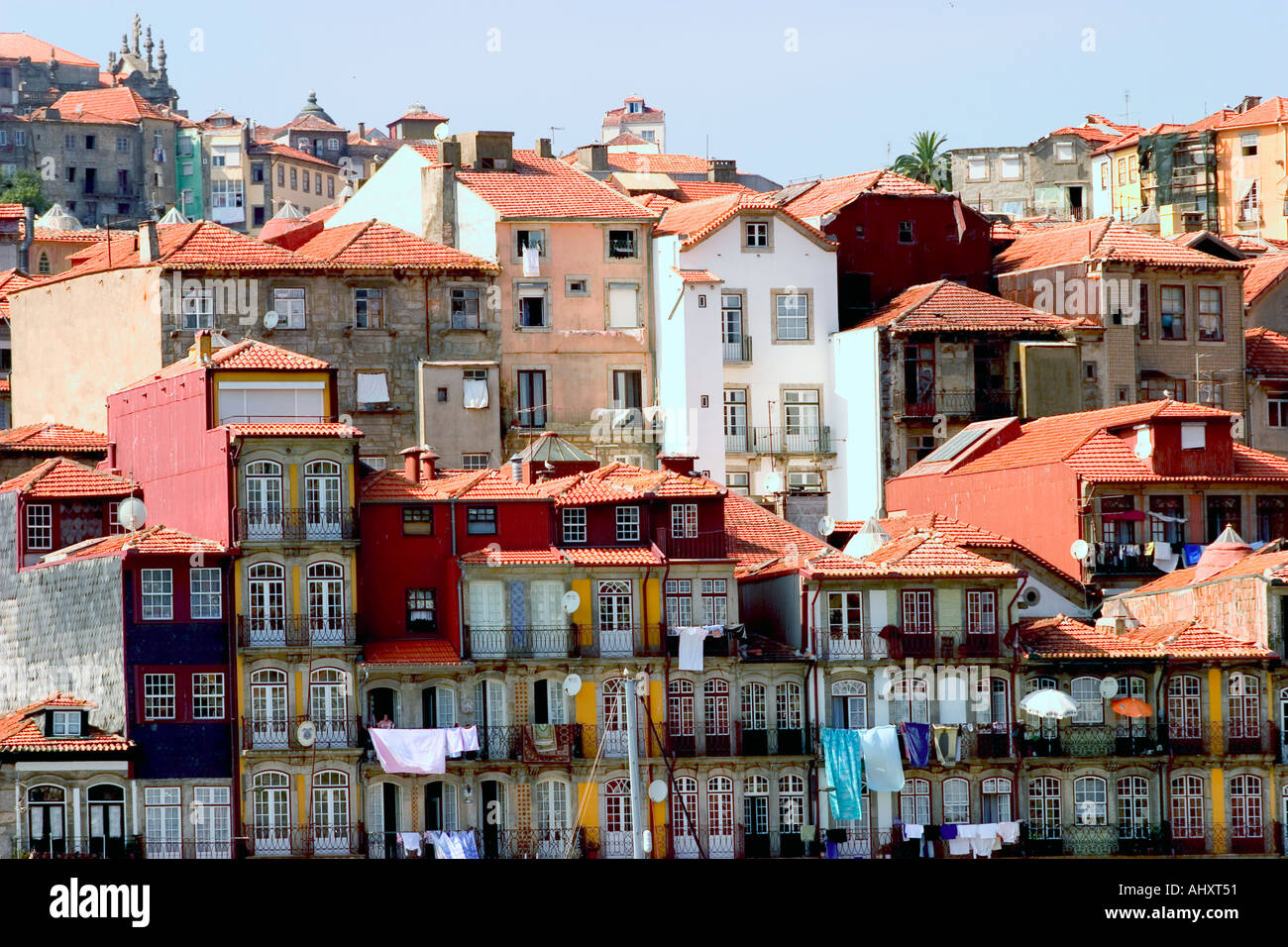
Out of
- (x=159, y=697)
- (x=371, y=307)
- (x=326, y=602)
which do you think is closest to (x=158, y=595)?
(x=159, y=697)

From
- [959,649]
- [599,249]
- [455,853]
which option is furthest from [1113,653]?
[599,249]

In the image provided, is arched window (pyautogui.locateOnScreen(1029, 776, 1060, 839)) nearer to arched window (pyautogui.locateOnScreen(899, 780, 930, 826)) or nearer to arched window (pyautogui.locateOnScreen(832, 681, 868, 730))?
arched window (pyautogui.locateOnScreen(899, 780, 930, 826))

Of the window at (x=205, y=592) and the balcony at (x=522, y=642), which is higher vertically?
the window at (x=205, y=592)

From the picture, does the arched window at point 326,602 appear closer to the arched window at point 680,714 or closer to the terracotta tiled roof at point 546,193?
the arched window at point 680,714

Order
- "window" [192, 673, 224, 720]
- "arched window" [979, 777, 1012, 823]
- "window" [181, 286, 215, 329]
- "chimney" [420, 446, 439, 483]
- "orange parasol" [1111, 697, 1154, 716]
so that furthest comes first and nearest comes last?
"window" [181, 286, 215, 329], "chimney" [420, 446, 439, 483], "arched window" [979, 777, 1012, 823], "orange parasol" [1111, 697, 1154, 716], "window" [192, 673, 224, 720]

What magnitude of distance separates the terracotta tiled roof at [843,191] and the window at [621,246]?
690 centimetres

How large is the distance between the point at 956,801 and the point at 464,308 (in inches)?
930

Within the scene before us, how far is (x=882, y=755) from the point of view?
6284 cm

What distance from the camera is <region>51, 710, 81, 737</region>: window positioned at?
59.8 m

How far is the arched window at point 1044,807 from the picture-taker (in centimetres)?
6362

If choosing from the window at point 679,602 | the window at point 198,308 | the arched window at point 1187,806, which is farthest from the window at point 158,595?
the arched window at point 1187,806

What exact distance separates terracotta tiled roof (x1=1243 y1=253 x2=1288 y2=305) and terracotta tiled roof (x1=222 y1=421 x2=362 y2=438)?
36.7 m

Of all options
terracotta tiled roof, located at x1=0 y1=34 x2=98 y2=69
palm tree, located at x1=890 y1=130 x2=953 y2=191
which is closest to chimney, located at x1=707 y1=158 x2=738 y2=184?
palm tree, located at x1=890 y1=130 x2=953 y2=191

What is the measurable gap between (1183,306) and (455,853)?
1343 inches
